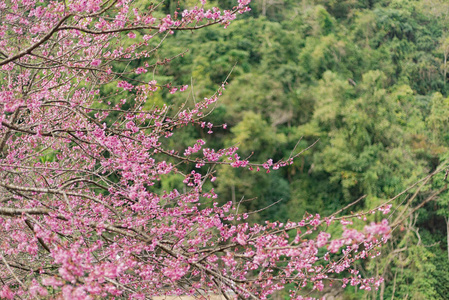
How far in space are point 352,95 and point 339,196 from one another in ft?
13.4

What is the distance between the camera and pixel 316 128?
17703mm

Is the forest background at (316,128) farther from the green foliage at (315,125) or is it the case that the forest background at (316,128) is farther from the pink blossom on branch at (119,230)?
the pink blossom on branch at (119,230)

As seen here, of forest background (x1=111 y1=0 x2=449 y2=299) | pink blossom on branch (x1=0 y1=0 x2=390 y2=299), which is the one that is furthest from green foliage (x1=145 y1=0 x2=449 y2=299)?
pink blossom on branch (x1=0 y1=0 x2=390 y2=299)

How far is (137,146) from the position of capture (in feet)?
11.7

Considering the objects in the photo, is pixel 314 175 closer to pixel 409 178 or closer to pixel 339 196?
pixel 339 196

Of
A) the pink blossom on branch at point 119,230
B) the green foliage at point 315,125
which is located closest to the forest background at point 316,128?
the green foliage at point 315,125

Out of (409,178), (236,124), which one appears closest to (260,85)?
(236,124)

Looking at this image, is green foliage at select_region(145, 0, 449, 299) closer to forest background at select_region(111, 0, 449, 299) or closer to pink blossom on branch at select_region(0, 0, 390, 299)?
forest background at select_region(111, 0, 449, 299)

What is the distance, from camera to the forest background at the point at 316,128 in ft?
48.6

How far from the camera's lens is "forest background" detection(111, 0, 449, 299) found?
1480 centimetres

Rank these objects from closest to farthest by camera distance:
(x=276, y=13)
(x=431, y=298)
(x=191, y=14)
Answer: (x=191, y=14) < (x=431, y=298) < (x=276, y=13)

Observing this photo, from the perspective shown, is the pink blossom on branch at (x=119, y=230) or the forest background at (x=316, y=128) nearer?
the pink blossom on branch at (x=119, y=230)

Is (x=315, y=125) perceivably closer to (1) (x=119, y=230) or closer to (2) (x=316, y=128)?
(2) (x=316, y=128)

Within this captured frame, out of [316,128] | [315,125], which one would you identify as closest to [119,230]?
[316,128]
